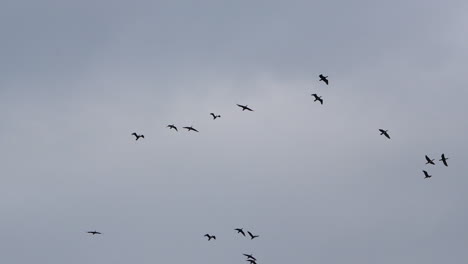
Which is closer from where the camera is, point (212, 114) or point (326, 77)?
point (326, 77)

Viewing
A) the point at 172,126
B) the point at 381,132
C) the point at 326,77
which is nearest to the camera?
the point at 326,77

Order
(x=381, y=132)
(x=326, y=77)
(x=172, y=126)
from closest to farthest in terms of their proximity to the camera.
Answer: (x=326, y=77), (x=381, y=132), (x=172, y=126)

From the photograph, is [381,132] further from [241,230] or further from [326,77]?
[241,230]

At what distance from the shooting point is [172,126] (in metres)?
192

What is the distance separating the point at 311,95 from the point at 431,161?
28.1m

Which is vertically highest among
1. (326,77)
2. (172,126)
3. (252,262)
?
(172,126)

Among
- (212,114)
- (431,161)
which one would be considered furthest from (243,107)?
(431,161)

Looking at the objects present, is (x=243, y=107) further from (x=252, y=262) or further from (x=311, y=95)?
(x=252, y=262)

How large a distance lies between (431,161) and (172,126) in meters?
49.8

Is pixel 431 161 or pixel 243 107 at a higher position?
pixel 243 107

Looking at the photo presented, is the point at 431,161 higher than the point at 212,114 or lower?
lower

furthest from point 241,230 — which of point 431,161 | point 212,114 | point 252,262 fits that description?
point 431,161

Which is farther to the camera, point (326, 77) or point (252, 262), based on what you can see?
point (252, 262)

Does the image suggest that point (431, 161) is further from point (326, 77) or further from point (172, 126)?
point (172, 126)
